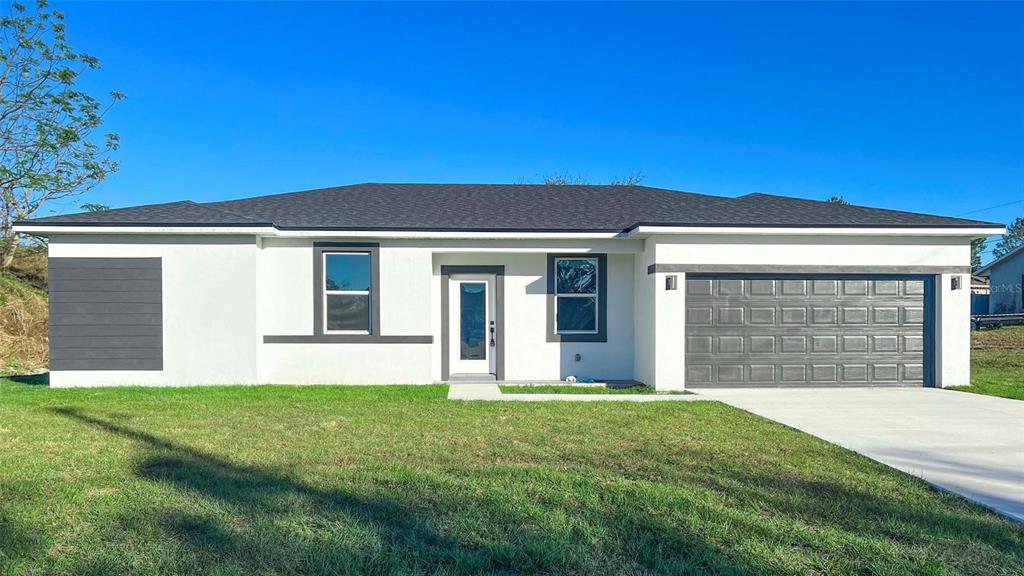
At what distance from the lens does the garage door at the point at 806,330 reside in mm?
10781

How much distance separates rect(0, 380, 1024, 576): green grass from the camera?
11.2 feet

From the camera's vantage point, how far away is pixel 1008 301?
99.6 feet

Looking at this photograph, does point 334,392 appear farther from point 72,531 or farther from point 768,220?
point 768,220

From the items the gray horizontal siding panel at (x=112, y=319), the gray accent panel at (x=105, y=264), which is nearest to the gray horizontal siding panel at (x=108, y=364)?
the gray horizontal siding panel at (x=112, y=319)

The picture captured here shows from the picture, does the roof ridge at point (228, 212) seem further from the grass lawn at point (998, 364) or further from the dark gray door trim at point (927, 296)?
the grass lawn at point (998, 364)

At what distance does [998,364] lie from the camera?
48.6 feet

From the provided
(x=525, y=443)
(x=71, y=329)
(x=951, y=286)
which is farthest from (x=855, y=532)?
(x=71, y=329)

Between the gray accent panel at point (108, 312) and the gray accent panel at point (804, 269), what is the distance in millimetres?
9174

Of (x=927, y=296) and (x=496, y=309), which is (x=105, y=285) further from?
(x=927, y=296)

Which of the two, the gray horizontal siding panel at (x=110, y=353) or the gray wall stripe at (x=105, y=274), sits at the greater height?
the gray wall stripe at (x=105, y=274)

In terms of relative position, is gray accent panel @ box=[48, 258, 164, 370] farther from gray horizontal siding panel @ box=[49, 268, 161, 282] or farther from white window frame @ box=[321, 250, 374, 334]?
white window frame @ box=[321, 250, 374, 334]

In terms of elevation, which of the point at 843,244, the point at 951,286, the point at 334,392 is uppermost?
the point at 843,244

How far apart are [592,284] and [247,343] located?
6724 millimetres

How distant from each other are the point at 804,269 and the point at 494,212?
6.11m
